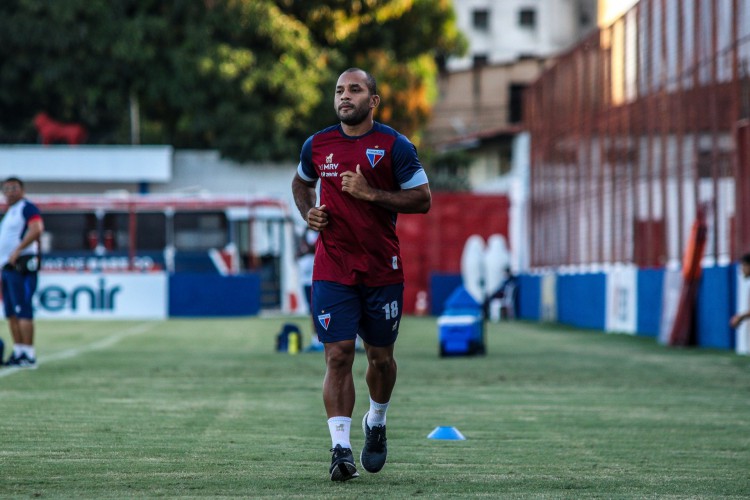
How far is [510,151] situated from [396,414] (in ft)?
166

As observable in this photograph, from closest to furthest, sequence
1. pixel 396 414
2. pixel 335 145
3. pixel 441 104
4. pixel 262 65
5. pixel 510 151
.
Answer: pixel 335 145 < pixel 396 414 < pixel 262 65 < pixel 510 151 < pixel 441 104

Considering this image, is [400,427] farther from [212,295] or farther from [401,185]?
[212,295]

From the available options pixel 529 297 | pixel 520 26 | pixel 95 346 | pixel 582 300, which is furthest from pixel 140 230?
pixel 520 26

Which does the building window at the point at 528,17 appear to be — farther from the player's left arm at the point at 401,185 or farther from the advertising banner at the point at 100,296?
the player's left arm at the point at 401,185

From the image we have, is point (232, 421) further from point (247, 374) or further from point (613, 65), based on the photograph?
point (613, 65)

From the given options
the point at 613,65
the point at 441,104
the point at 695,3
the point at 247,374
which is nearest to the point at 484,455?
the point at 247,374

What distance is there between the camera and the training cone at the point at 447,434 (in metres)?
9.27

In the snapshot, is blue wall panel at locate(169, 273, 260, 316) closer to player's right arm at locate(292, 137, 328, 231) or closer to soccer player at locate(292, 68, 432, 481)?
player's right arm at locate(292, 137, 328, 231)

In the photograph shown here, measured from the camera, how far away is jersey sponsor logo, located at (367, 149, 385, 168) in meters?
7.42

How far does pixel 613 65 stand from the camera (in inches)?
1175

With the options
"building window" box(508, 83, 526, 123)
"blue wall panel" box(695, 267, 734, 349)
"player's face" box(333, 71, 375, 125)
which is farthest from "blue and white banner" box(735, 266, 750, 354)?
"building window" box(508, 83, 526, 123)

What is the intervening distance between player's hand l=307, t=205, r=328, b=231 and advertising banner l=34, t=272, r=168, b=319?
28.2 meters

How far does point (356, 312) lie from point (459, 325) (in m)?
11.4

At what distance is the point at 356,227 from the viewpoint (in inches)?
292
